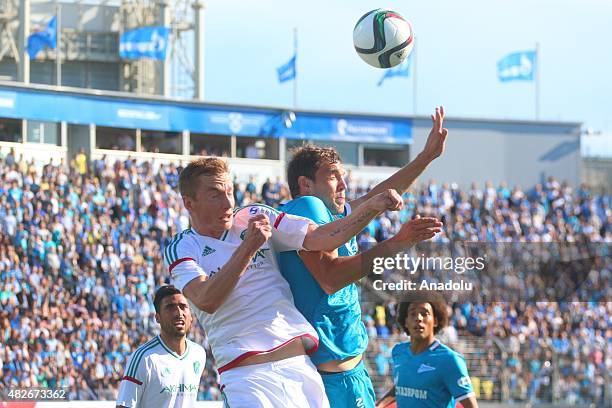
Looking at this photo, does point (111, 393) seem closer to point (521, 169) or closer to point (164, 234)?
point (164, 234)

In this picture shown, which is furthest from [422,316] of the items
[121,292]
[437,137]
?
[121,292]

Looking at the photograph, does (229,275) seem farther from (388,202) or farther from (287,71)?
(287,71)

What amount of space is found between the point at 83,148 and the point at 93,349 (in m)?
14.3

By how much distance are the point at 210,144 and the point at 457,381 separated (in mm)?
30064

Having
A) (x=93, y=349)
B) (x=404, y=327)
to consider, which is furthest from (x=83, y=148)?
(x=404, y=327)

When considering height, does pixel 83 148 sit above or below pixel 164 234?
above

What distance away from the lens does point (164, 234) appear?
2681 cm

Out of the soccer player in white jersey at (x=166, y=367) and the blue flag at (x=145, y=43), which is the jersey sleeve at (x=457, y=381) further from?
the blue flag at (x=145, y=43)

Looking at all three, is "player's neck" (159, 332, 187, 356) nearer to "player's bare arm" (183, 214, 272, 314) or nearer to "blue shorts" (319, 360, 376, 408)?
"blue shorts" (319, 360, 376, 408)

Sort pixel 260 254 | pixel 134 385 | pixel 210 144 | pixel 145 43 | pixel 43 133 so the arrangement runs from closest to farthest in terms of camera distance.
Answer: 1. pixel 260 254
2. pixel 134 385
3. pixel 43 133
4. pixel 210 144
5. pixel 145 43

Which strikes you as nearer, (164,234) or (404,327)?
(404,327)

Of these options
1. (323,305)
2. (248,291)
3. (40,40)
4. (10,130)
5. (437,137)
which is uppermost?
(40,40)

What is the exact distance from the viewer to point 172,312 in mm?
8609

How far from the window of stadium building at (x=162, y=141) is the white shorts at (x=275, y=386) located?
31476mm
